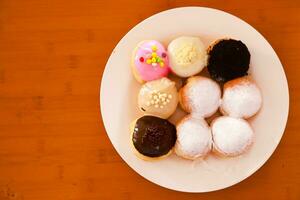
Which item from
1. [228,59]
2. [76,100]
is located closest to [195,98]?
[228,59]

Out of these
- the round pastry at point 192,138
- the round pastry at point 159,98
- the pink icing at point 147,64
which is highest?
Answer: the pink icing at point 147,64

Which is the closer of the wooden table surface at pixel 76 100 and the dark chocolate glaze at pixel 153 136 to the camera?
the dark chocolate glaze at pixel 153 136

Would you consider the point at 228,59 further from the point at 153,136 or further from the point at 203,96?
the point at 153,136

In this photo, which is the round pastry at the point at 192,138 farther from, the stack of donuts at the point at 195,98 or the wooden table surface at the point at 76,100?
the wooden table surface at the point at 76,100

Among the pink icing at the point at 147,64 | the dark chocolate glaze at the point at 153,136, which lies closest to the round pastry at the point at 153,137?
the dark chocolate glaze at the point at 153,136

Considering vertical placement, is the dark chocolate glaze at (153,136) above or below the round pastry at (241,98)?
below

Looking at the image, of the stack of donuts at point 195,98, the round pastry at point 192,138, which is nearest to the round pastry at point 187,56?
the stack of donuts at point 195,98

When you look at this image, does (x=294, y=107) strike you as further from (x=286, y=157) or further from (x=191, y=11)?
(x=191, y=11)

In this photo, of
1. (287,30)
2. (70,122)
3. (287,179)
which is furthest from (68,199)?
(287,30)

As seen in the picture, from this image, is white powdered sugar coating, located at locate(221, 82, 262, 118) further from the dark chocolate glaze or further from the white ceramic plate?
the dark chocolate glaze
